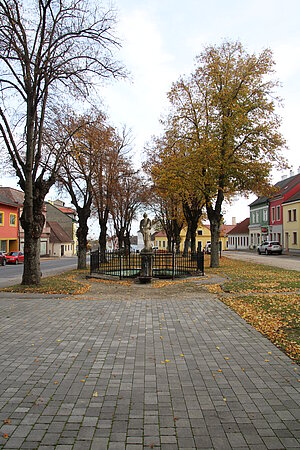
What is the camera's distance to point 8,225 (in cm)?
4366

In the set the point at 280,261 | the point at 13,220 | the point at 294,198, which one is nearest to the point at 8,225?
the point at 13,220

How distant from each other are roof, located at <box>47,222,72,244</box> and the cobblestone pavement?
186ft

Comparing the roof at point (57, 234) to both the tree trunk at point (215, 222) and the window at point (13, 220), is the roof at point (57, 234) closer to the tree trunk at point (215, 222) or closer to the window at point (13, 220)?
the window at point (13, 220)

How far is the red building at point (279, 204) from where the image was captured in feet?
160

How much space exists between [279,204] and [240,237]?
23.2 metres

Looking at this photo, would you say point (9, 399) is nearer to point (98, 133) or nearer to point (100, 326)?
point (100, 326)

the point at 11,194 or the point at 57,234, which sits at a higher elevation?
the point at 11,194

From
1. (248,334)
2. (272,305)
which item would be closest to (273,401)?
(248,334)

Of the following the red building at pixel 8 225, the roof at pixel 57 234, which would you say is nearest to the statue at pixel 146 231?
the red building at pixel 8 225

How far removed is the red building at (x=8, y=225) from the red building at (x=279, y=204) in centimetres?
3377

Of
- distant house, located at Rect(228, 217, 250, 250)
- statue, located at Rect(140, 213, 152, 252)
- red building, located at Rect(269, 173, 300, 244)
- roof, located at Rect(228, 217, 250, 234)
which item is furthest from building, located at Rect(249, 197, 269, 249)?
statue, located at Rect(140, 213, 152, 252)

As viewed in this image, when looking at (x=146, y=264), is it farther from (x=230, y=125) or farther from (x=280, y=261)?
(x=280, y=261)

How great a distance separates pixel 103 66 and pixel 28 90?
291 centimetres

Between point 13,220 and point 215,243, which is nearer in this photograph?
point 215,243
